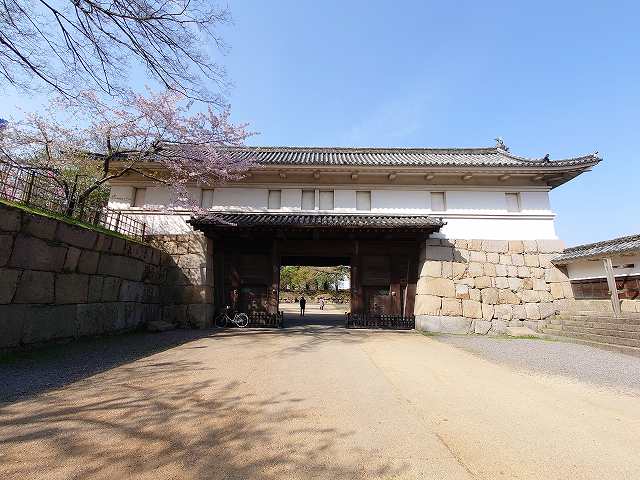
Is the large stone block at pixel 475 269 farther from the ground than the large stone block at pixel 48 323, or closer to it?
farther from the ground

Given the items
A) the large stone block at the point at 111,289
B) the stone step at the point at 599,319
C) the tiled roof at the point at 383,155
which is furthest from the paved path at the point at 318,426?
the tiled roof at the point at 383,155

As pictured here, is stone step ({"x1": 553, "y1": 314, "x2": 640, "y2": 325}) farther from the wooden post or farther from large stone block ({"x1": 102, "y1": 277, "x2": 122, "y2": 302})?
large stone block ({"x1": 102, "y1": 277, "x2": 122, "y2": 302})

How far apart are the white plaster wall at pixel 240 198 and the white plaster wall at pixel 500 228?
7931 mm

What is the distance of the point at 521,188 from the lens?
12969 millimetres

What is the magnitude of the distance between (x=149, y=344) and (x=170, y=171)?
25.3 ft

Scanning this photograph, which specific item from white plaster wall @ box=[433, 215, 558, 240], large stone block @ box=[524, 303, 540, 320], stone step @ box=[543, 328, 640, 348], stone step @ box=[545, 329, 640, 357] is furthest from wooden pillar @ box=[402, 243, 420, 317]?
stone step @ box=[543, 328, 640, 348]

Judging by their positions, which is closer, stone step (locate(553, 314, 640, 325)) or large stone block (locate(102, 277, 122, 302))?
large stone block (locate(102, 277, 122, 302))

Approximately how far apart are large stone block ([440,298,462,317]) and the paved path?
6304 millimetres

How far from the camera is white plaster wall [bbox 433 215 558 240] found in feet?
41.1

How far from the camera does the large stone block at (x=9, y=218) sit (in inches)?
217

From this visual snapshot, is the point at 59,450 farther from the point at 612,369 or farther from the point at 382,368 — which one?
the point at 612,369

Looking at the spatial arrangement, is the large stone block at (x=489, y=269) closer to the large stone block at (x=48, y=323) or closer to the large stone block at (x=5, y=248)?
the large stone block at (x=48, y=323)

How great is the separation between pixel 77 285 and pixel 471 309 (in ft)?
42.4

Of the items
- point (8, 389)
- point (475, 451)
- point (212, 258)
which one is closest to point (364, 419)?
point (475, 451)
